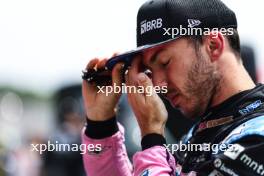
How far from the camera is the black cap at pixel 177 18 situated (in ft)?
11.1

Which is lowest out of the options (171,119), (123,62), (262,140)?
(171,119)

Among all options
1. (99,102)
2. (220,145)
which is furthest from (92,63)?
(220,145)

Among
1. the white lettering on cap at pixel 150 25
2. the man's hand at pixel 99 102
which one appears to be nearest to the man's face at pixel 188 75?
the white lettering on cap at pixel 150 25

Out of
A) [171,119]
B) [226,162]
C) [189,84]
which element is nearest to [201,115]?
[189,84]

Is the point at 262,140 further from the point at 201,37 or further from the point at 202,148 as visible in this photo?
the point at 201,37

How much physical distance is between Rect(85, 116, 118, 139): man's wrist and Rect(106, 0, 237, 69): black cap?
1.55 ft

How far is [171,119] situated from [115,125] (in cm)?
400

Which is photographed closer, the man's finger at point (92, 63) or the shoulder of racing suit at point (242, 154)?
the shoulder of racing suit at point (242, 154)

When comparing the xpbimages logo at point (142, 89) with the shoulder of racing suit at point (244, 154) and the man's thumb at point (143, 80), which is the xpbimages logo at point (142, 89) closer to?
the man's thumb at point (143, 80)

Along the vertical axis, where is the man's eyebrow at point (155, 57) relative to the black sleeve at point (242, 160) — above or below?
above

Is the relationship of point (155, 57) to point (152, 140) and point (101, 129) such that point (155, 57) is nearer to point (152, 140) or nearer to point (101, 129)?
point (152, 140)

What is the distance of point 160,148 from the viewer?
128 inches

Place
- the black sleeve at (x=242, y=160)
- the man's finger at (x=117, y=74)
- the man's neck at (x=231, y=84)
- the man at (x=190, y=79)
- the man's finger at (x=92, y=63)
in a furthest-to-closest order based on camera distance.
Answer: the man's finger at (x=92, y=63) < the man's finger at (x=117, y=74) < the man's neck at (x=231, y=84) < the man at (x=190, y=79) < the black sleeve at (x=242, y=160)

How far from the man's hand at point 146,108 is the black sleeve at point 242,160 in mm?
384
